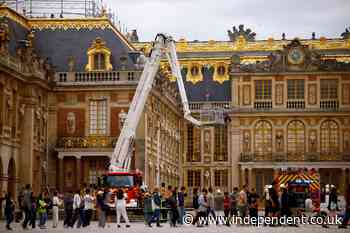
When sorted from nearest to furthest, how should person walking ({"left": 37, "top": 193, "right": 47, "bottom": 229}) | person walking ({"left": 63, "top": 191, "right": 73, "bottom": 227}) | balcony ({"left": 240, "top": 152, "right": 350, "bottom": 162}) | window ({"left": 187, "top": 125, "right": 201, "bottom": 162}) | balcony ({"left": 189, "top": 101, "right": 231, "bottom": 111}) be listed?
person walking ({"left": 37, "top": 193, "right": 47, "bottom": 229}) < person walking ({"left": 63, "top": 191, "right": 73, "bottom": 227}) < balcony ({"left": 240, "top": 152, "right": 350, "bottom": 162}) < balcony ({"left": 189, "top": 101, "right": 231, "bottom": 111}) < window ({"left": 187, "top": 125, "right": 201, "bottom": 162})

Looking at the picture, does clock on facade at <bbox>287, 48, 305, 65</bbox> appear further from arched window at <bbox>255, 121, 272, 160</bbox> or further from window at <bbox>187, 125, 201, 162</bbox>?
window at <bbox>187, 125, 201, 162</bbox>

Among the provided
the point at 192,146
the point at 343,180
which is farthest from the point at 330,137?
the point at 192,146

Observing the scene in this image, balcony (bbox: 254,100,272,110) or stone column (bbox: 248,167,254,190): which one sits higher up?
balcony (bbox: 254,100,272,110)

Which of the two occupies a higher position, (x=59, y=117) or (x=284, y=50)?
(x=284, y=50)

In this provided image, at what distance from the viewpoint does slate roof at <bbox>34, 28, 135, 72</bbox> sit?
54781 millimetres

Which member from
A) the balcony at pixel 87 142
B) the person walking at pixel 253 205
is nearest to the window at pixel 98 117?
the balcony at pixel 87 142

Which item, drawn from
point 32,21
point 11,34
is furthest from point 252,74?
point 11,34

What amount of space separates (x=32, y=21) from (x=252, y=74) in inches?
856

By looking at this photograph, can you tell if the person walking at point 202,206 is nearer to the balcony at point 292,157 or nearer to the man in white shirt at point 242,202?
the man in white shirt at point 242,202

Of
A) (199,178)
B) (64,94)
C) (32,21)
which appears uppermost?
(32,21)

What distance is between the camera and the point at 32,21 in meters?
56.5

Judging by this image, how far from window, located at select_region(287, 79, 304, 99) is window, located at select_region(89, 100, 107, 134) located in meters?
23.0

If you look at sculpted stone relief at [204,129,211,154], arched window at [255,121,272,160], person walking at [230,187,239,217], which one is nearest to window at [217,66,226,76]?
sculpted stone relief at [204,129,211,154]

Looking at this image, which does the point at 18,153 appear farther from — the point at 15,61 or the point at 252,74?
the point at 252,74
